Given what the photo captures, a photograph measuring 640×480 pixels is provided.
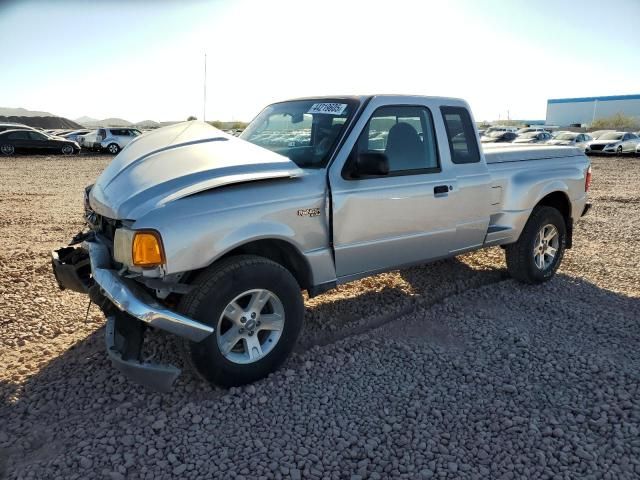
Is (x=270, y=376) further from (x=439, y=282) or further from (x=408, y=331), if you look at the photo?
(x=439, y=282)

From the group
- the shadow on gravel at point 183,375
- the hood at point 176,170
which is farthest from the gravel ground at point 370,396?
the hood at point 176,170

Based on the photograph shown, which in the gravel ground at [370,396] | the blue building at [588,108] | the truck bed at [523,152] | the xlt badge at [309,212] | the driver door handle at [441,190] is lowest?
the gravel ground at [370,396]

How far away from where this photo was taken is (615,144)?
1160 inches

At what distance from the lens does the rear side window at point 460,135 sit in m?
4.80

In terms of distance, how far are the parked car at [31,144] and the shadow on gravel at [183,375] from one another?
24967 millimetres

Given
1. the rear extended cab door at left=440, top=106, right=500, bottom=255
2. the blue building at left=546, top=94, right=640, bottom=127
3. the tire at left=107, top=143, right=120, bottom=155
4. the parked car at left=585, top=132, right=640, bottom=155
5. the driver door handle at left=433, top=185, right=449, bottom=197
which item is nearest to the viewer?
the driver door handle at left=433, top=185, right=449, bottom=197

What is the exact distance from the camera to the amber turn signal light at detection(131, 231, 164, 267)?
3102mm

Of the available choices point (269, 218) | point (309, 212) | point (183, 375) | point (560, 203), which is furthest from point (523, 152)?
point (183, 375)

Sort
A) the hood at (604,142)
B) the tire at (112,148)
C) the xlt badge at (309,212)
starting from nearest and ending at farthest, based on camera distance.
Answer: the xlt badge at (309,212)
the tire at (112,148)
the hood at (604,142)

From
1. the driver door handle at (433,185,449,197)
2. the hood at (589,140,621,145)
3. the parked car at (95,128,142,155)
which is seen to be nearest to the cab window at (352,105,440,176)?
the driver door handle at (433,185,449,197)

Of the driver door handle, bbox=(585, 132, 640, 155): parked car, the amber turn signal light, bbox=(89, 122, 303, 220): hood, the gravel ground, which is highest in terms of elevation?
bbox=(585, 132, 640, 155): parked car

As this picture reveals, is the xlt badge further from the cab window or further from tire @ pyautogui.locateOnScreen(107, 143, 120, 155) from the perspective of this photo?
tire @ pyautogui.locateOnScreen(107, 143, 120, 155)

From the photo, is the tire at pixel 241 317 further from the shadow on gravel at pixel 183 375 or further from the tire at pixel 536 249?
the tire at pixel 536 249

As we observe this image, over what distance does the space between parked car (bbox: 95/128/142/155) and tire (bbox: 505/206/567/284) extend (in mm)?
25941
